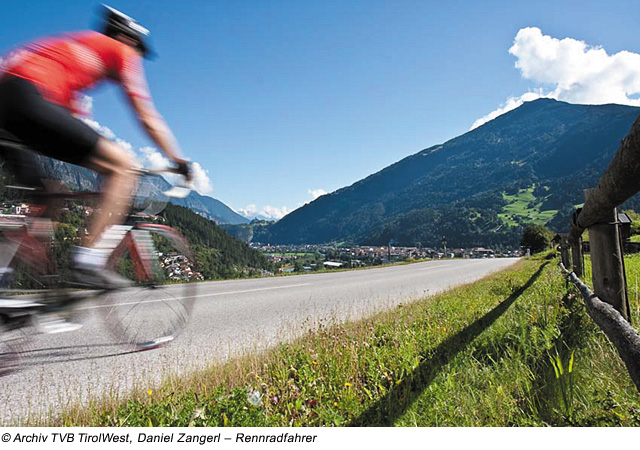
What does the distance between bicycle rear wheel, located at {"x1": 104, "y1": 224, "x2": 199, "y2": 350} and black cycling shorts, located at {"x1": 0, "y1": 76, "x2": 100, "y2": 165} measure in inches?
31.4

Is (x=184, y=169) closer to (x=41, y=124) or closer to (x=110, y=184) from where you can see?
(x=110, y=184)

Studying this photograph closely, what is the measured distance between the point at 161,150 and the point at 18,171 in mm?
924

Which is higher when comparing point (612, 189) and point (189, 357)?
point (612, 189)

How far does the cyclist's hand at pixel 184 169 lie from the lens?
286cm

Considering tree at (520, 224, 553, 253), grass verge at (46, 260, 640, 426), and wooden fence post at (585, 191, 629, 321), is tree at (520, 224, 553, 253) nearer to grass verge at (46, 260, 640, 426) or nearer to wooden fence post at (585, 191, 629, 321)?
wooden fence post at (585, 191, 629, 321)

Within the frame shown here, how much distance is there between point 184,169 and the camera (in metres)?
2.91

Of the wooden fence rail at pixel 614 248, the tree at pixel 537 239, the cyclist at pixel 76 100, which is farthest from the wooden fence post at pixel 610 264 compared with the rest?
the tree at pixel 537 239

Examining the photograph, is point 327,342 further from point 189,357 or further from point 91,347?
point 91,347

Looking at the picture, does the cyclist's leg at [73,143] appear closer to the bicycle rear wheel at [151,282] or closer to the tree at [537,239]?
the bicycle rear wheel at [151,282]

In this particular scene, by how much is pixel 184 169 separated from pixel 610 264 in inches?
134

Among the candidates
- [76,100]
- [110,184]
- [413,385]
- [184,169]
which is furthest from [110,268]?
[413,385]

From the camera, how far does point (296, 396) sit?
207 centimetres

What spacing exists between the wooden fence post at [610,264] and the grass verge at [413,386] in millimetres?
277
